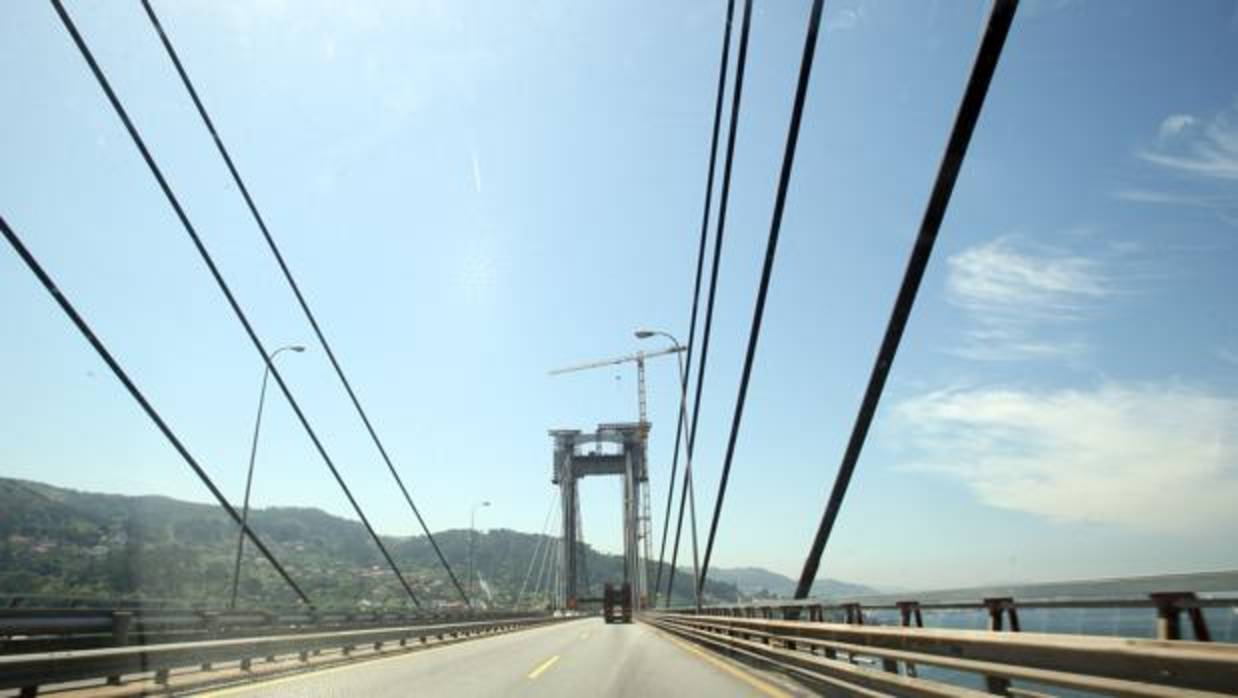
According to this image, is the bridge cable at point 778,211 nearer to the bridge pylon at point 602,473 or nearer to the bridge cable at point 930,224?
the bridge cable at point 930,224

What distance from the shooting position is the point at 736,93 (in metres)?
13.3

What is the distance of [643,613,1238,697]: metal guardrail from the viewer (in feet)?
11.2

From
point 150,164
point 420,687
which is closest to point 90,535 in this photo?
point 150,164

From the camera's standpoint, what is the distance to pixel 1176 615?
15.1 ft

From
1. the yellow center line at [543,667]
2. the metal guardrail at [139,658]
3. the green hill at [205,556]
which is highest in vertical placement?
the green hill at [205,556]

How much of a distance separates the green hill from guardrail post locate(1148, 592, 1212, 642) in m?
24.6

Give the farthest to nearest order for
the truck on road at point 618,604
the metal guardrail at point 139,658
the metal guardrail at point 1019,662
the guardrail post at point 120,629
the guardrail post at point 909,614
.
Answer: the truck on road at point 618,604, the guardrail post at point 120,629, the guardrail post at point 909,614, the metal guardrail at point 139,658, the metal guardrail at point 1019,662

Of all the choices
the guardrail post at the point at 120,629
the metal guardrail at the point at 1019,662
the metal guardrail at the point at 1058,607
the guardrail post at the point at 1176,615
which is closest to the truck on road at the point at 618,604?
the guardrail post at the point at 120,629

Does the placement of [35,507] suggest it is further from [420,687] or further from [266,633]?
[420,687]

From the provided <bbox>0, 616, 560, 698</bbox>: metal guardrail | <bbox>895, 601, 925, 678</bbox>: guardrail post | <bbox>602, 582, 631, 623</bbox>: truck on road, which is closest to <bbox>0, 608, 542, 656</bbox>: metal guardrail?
<bbox>0, 616, 560, 698</bbox>: metal guardrail

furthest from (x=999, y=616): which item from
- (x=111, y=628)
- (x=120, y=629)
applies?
(x=111, y=628)

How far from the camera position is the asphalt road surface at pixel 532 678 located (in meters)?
9.81

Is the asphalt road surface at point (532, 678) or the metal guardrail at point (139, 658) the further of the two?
the asphalt road surface at point (532, 678)

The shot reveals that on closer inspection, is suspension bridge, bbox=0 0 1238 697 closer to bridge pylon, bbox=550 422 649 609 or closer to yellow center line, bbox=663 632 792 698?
yellow center line, bbox=663 632 792 698
